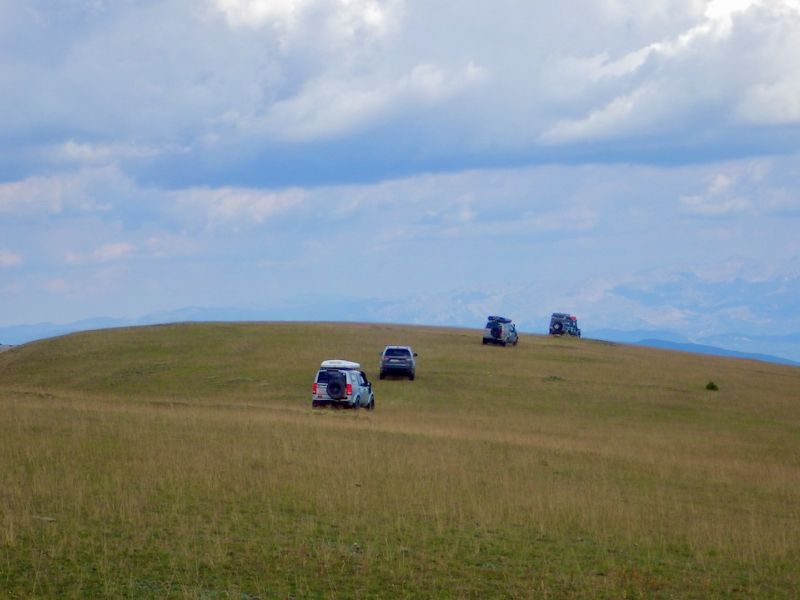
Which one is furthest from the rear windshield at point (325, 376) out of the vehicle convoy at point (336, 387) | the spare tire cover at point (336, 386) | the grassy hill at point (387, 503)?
the grassy hill at point (387, 503)

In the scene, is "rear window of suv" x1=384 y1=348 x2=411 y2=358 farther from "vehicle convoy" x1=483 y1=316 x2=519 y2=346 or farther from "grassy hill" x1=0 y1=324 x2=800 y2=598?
"vehicle convoy" x1=483 y1=316 x2=519 y2=346

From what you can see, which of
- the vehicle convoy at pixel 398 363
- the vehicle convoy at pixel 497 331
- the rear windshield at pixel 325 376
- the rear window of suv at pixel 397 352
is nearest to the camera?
the rear windshield at pixel 325 376

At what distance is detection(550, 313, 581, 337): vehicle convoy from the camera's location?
98625 mm

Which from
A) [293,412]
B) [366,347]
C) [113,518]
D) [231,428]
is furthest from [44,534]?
[366,347]

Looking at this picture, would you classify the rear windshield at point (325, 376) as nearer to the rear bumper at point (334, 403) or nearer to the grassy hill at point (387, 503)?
the rear bumper at point (334, 403)

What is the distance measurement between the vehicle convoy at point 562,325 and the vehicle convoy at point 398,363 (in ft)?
160

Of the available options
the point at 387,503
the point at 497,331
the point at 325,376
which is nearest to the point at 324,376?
the point at 325,376

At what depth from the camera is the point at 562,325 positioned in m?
98.9

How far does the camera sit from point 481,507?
15.8 m

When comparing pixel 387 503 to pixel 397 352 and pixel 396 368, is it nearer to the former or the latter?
pixel 396 368

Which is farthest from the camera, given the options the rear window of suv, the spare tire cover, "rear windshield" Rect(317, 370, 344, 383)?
the rear window of suv

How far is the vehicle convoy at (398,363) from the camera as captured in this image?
168 feet

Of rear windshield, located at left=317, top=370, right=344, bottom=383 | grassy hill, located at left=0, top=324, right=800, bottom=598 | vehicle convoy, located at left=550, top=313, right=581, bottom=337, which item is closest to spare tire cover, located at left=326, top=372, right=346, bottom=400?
rear windshield, located at left=317, top=370, right=344, bottom=383

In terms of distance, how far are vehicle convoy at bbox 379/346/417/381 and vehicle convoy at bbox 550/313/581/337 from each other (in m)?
48.8
